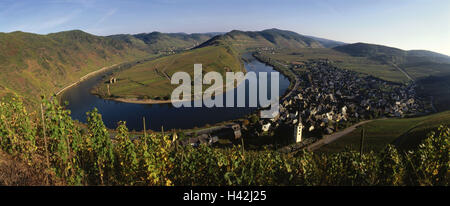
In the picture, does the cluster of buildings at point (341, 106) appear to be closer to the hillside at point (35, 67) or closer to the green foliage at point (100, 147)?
the green foliage at point (100, 147)

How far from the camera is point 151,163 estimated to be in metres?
10.2

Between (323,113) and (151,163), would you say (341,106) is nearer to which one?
(323,113)

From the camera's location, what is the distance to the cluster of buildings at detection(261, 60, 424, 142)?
5769 centimetres

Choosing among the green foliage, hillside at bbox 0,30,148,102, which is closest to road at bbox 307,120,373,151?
the green foliage

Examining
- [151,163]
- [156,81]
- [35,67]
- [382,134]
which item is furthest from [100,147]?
[35,67]

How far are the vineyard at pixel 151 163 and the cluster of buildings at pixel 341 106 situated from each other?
3738 centimetres

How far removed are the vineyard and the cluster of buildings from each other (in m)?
37.4

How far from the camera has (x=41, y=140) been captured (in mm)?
11617

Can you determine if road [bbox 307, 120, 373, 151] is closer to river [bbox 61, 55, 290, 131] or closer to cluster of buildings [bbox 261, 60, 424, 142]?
cluster of buildings [bbox 261, 60, 424, 142]

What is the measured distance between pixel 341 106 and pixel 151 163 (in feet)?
265

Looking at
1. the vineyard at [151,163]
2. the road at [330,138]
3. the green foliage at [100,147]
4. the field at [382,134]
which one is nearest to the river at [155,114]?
the road at [330,138]

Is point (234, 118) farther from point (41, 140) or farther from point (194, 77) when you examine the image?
point (194, 77)

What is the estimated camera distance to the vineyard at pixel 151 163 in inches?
420
